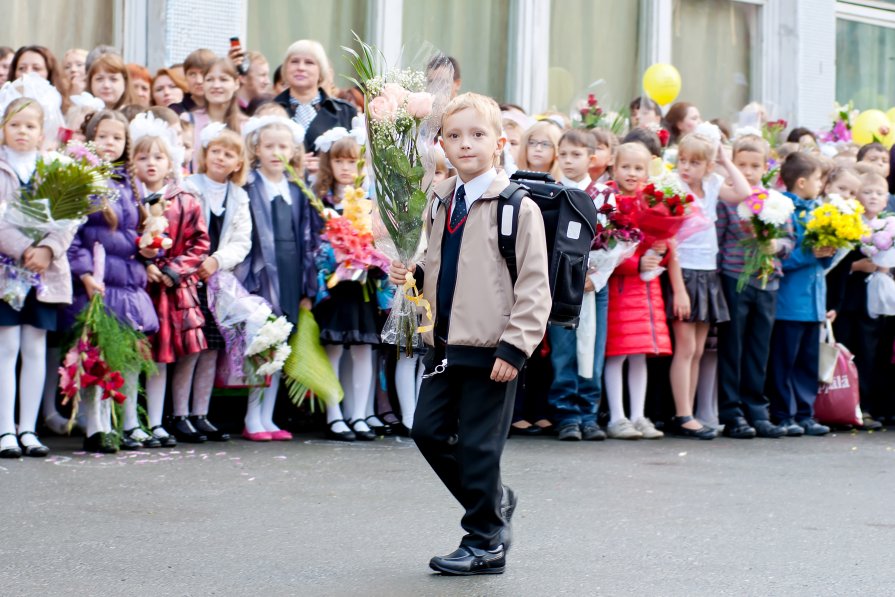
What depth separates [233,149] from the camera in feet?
29.8

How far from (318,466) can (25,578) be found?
3060 millimetres

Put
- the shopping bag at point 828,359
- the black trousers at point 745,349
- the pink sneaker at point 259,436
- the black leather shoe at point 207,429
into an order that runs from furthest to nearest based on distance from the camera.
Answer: the shopping bag at point 828,359 → the black trousers at point 745,349 → the pink sneaker at point 259,436 → the black leather shoe at point 207,429

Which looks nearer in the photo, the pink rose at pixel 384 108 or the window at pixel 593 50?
the pink rose at pixel 384 108

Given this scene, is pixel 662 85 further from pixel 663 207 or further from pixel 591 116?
pixel 663 207

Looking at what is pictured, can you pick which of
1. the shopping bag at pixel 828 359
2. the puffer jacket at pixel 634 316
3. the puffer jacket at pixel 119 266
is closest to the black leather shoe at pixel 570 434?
the puffer jacket at pixel 634 316

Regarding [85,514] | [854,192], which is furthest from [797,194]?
[85,514]

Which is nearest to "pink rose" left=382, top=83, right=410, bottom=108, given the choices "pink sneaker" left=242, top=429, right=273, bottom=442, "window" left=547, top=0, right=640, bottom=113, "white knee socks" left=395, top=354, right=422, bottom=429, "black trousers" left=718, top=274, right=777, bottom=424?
"pink sneaker" left=242, top=429, right=273, bottom=442

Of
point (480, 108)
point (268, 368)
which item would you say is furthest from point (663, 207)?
point (480, 108)

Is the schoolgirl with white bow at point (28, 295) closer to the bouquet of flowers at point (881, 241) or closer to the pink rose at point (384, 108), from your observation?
the pink rose at point (384, 108)

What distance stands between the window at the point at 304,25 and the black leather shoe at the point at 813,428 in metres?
5.88

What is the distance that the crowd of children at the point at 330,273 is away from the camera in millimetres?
8461

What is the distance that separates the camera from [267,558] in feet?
18.0

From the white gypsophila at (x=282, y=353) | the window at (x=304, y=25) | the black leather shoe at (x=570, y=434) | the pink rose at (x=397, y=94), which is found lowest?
the black leather shoe at (x=570, y=434)

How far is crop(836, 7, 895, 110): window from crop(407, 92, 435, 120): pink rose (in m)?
13.7
